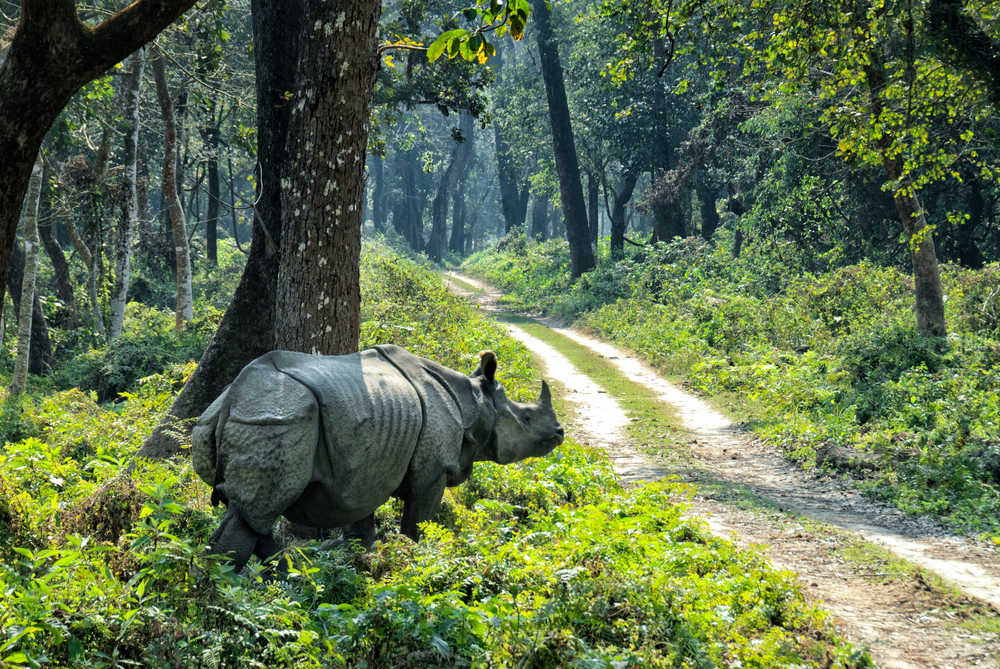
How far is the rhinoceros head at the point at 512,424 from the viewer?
7242mm

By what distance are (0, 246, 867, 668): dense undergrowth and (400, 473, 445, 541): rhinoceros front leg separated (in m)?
0.33

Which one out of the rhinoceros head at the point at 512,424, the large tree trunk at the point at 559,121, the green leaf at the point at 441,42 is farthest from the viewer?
the large tree trunk at the point at 559,121

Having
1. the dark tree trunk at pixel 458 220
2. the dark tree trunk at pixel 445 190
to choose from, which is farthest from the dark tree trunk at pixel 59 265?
the dark tree trunk at pixel 458 220

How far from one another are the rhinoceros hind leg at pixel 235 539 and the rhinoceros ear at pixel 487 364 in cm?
251

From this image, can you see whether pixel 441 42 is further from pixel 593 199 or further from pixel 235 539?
pixel 593 199

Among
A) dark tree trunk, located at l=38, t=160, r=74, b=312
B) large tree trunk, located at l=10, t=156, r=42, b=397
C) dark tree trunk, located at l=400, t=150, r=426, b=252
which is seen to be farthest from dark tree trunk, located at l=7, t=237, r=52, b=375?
dark tree trunk, located at l=400, t=150, r=426, b=252

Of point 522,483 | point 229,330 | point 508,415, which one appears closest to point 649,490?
point 522,483

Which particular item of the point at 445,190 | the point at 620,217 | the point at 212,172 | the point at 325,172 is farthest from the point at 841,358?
the point at 445,190

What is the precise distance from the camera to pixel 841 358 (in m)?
14.9

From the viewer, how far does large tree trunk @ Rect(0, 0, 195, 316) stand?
16.4ft

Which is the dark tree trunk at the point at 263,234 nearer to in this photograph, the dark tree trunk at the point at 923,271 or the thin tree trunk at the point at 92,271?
the dark tree trunk at the point at 923,271

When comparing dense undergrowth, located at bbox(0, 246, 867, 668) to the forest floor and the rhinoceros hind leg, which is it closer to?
the rhinoceros hind leg

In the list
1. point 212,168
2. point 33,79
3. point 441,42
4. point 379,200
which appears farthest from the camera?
point 379,200

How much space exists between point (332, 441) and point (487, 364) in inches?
75.4
